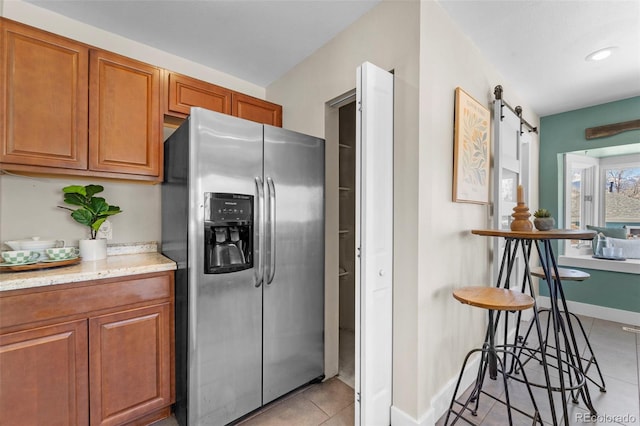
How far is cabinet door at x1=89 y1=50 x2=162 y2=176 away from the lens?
177 centimetres

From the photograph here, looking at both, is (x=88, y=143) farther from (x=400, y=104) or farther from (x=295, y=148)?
(x=400, y=104)

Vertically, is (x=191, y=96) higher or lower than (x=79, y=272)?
higher

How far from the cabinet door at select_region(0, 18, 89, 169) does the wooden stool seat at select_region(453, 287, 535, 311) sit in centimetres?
245

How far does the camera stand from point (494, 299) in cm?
149

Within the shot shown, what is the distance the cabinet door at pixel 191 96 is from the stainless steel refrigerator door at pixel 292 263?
0.86 metres

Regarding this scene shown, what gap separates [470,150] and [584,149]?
8.33ft

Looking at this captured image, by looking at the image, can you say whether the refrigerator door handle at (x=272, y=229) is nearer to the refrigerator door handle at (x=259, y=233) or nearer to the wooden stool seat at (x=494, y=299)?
the refrigerator door handle at (x=259, y=233)

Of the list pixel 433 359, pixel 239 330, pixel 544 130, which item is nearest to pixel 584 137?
pixel 544 130

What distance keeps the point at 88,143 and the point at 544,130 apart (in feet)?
16.2

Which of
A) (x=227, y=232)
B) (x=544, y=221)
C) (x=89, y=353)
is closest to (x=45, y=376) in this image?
(x=89, y=353)

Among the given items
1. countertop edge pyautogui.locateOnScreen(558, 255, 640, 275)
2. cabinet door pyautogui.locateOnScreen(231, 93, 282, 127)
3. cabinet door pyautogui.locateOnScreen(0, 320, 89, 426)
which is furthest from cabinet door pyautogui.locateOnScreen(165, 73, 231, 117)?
countertop edge pyautogui.locateOnScreen(558, 255, 640, 275)

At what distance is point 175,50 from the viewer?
2287mm

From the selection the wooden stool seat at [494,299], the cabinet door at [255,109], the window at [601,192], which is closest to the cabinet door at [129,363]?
the cabinet door at [255,109]

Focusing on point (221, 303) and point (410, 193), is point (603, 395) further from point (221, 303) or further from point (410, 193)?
point (221, 303)
